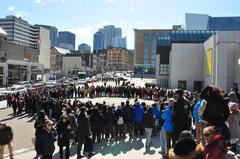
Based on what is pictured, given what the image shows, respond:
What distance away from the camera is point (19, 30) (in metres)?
176

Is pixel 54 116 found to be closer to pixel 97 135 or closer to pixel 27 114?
pixel 27 114

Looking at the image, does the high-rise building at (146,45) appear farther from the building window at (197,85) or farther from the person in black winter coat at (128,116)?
the person in black winter coat at (128,116)

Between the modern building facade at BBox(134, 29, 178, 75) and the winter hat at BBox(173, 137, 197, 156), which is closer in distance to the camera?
the winter hat at BBox(173, 137, 197, 156)

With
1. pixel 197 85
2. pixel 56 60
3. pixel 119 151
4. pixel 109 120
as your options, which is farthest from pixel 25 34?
pixel 119 151

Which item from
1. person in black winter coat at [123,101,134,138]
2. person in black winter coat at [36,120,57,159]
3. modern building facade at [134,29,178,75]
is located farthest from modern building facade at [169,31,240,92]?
modern building facade at [134,29,178,75]

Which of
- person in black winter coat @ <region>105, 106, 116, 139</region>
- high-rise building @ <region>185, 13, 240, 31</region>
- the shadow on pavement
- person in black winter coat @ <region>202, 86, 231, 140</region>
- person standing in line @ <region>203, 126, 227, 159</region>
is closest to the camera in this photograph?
person standing in line @ <region>203, 126, 227, 159</region>

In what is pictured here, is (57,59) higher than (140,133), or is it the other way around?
(57,59)

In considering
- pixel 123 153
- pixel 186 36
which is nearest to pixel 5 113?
pixel 123 153

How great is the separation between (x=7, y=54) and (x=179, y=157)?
82.2 m

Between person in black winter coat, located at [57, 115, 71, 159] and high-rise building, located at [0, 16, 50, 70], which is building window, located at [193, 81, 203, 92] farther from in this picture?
high-rise building, located at [0, 16, 50, 70]

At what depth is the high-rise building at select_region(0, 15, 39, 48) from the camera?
170m

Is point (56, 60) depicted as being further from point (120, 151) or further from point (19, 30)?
point (120, 151)

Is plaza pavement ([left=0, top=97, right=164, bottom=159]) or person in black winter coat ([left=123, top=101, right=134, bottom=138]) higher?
person in black winter coat ([left=123, top=101, right=134, bottom=138])

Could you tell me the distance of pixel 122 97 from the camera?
135ft
